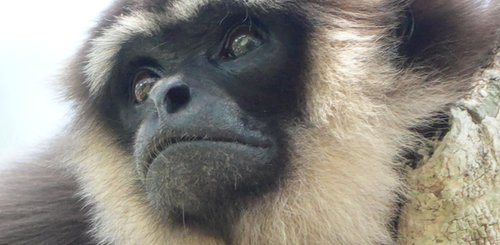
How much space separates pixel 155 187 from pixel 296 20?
2.33ft

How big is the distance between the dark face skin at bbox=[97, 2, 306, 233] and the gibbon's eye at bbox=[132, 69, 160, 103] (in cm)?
6

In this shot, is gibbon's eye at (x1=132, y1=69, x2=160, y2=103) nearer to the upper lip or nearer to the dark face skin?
the dark face skin

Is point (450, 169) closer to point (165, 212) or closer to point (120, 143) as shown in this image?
point (165, 212)

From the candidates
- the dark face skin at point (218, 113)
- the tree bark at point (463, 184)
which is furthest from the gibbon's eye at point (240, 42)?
the tree bark at point (463, 184)

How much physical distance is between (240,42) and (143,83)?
1.32ft

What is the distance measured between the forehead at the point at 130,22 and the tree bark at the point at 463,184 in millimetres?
699

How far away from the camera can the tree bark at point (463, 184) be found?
1756mm

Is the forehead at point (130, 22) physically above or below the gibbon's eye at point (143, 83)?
above

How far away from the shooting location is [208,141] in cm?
207

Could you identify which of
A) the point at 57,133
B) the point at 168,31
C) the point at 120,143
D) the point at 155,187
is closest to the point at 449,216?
the point at 155,187

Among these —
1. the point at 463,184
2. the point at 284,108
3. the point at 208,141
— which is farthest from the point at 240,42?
the point at 463,184

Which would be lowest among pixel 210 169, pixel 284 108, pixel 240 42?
pixel 210 169

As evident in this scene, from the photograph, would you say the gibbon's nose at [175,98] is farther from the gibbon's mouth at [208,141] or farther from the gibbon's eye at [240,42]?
the gibbon's eye at [240,42]

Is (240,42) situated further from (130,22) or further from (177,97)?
(130,22)
